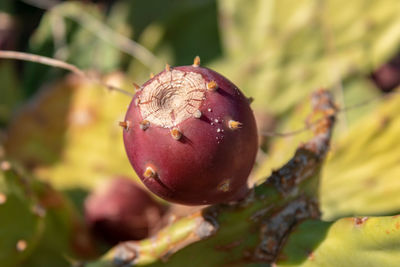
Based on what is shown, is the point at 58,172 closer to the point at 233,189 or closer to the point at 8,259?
the point at 8,259

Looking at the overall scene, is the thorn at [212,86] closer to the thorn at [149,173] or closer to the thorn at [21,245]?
the thorn at [149,173]

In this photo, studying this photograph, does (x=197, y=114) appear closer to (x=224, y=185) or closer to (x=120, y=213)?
(x=224, y=185)

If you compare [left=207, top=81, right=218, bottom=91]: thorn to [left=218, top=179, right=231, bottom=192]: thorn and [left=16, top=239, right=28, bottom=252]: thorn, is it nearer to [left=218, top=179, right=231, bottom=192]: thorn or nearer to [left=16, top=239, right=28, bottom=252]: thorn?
[left=218, top=179, right=231, bottom=192]: thorn

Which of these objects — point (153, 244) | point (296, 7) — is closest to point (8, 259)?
point (153, 244)

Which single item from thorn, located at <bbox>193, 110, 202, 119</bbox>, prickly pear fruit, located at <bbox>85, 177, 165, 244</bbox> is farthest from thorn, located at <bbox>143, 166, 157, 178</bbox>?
prickly pear fruit, located at <bbox>85, 177, 165, 244</bbox>

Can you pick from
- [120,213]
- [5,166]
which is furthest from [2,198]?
[120,213]

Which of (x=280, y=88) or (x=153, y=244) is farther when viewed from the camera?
(x=280, y=88)

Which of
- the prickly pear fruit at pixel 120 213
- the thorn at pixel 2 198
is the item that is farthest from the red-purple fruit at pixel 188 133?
the prickly pear fruit at pixel 120 213
